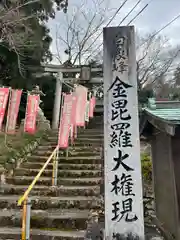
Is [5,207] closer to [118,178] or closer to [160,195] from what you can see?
[118,178]

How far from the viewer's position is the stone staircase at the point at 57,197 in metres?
3.91

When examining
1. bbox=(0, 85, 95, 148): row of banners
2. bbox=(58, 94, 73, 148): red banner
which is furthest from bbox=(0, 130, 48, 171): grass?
bbox=(58, 94, 73, 148): red banner

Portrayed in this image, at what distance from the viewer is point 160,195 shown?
5.33 metres

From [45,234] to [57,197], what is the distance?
1330 millimetres

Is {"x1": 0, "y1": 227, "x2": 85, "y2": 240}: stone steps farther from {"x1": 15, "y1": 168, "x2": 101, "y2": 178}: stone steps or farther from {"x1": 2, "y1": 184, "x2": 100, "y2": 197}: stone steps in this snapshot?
{"x1": 15, "y1": 168, "x2": 101, "y2": 178}: stone steps

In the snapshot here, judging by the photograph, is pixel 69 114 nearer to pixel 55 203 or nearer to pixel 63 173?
pixel 63 173

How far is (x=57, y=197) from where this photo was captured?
4.96m

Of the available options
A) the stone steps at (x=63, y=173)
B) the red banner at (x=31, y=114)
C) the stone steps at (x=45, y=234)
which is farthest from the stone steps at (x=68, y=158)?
the stone steps at (x=45, y=234)

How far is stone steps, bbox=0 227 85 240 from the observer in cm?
358

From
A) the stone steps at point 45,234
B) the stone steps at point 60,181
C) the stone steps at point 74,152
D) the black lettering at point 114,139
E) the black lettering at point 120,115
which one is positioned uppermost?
the black lettering at point 120,115

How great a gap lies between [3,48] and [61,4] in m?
5.03

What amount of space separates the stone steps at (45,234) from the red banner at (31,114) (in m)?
4.81

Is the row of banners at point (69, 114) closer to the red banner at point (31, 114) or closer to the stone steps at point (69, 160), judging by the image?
the stone steps at point (69, 160)

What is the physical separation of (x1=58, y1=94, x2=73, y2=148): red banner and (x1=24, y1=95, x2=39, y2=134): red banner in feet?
5.05
